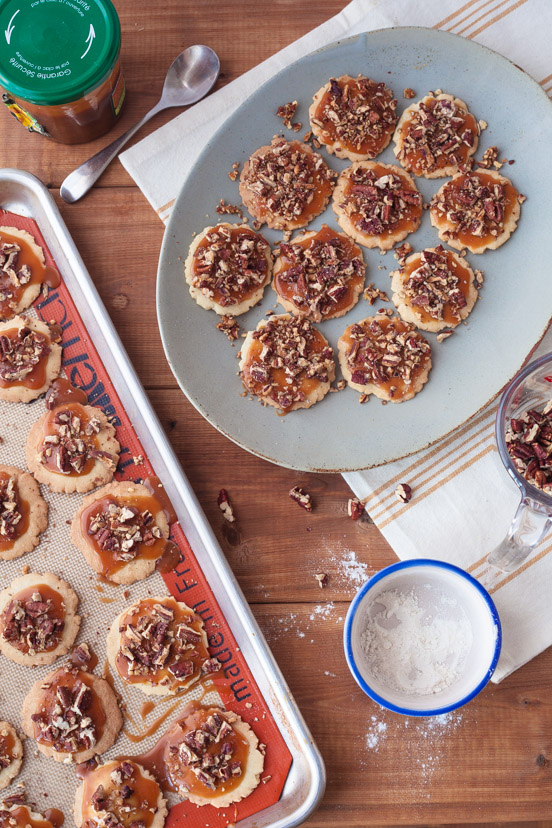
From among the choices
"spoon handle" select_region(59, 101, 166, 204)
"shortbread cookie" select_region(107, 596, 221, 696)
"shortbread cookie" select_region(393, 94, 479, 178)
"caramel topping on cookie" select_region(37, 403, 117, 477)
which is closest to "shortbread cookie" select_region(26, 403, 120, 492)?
"caramel topping on cookie" select_region(37, 403, 117, 477)

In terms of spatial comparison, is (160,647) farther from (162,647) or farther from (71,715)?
(71,715)

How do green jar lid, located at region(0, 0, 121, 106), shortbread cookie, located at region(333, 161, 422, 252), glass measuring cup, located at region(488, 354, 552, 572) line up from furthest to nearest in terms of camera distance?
shortbread cookie, located at region(333, 161, 422, 252) < green jar lid, located at region(0, 0, 121, 106) < glass measuring cup, located at region(488, 354, 552, 572)

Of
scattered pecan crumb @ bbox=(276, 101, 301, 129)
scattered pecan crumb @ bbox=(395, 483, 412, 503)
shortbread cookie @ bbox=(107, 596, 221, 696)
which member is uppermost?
scattered pecan crumb @ bbox=(276, 101, 301, 129)

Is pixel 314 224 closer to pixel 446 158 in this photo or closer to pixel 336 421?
pixel 446 158

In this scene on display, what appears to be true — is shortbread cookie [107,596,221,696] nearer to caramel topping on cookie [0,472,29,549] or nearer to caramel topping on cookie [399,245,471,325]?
caramel topping on cookie [0,472,29,549]

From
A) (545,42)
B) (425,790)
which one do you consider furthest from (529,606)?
(545,42)

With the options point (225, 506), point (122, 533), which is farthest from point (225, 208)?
point (122, 533)
